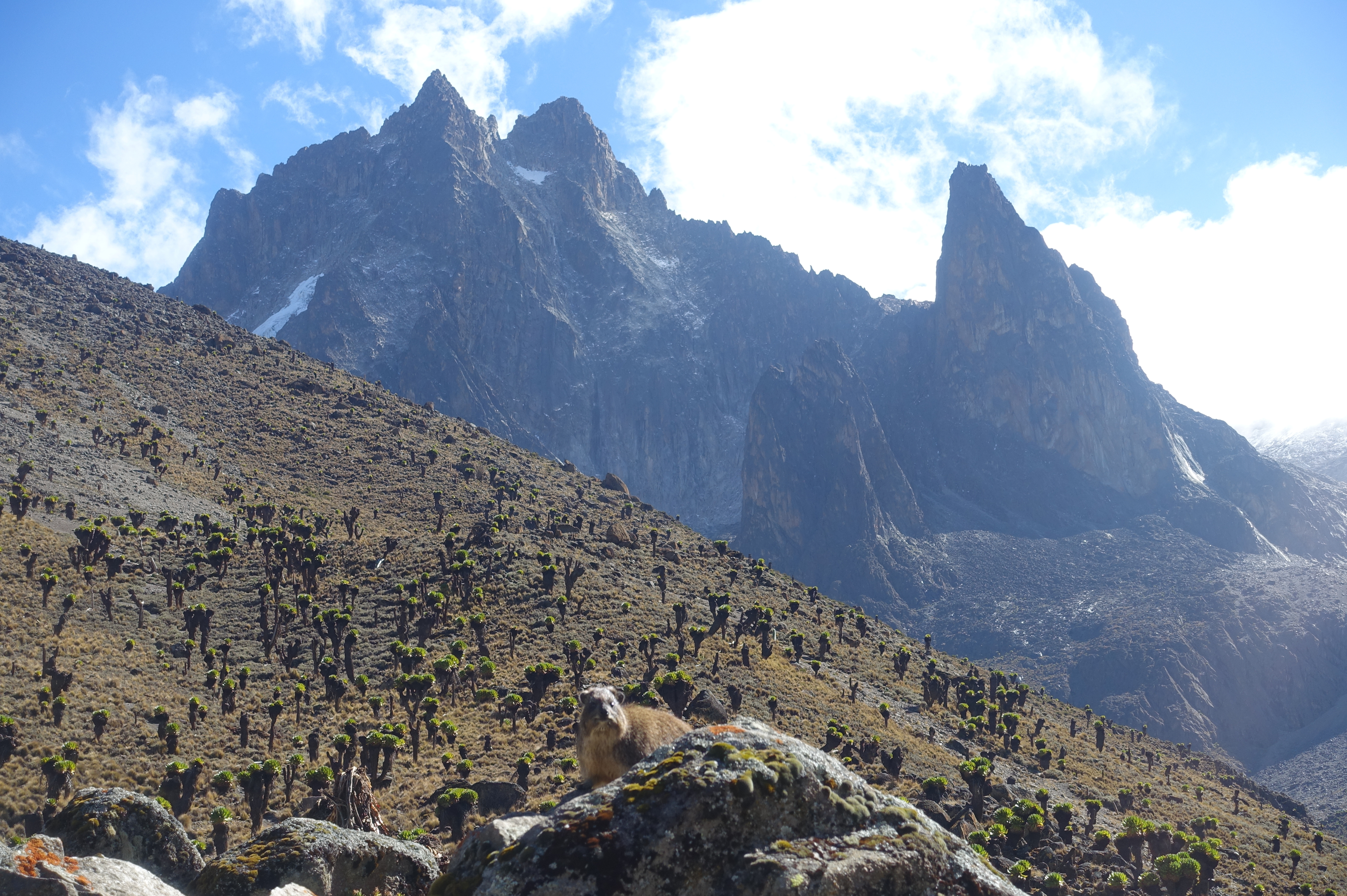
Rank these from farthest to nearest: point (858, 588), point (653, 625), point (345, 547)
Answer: point (858, 588), point (345, 547), point (653, 625)

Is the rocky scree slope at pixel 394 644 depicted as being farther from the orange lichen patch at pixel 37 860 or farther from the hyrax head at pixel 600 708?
the hyrax head at pixel 600 708

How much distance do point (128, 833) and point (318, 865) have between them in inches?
176

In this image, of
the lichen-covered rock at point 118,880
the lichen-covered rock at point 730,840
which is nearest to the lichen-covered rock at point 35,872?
the lichen-covered rock at point 118,880

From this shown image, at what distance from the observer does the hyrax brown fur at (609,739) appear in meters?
10.2

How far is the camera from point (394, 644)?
53.0 metres

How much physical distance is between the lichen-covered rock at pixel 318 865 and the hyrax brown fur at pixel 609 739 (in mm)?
3107

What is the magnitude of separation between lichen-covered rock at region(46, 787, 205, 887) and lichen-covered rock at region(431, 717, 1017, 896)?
808 centimetres

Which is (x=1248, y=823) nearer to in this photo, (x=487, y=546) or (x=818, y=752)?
(x=487, y=546)

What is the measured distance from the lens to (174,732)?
39.8 m

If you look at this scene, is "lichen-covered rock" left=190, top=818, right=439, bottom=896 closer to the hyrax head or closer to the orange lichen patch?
the orange lichen patch

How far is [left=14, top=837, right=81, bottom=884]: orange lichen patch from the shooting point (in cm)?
867

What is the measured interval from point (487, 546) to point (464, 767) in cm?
3810

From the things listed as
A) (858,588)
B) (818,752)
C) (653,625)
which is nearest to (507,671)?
(653,625)

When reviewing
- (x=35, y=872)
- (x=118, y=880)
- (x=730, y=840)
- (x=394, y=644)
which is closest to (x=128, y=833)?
(x=118, y=880)
